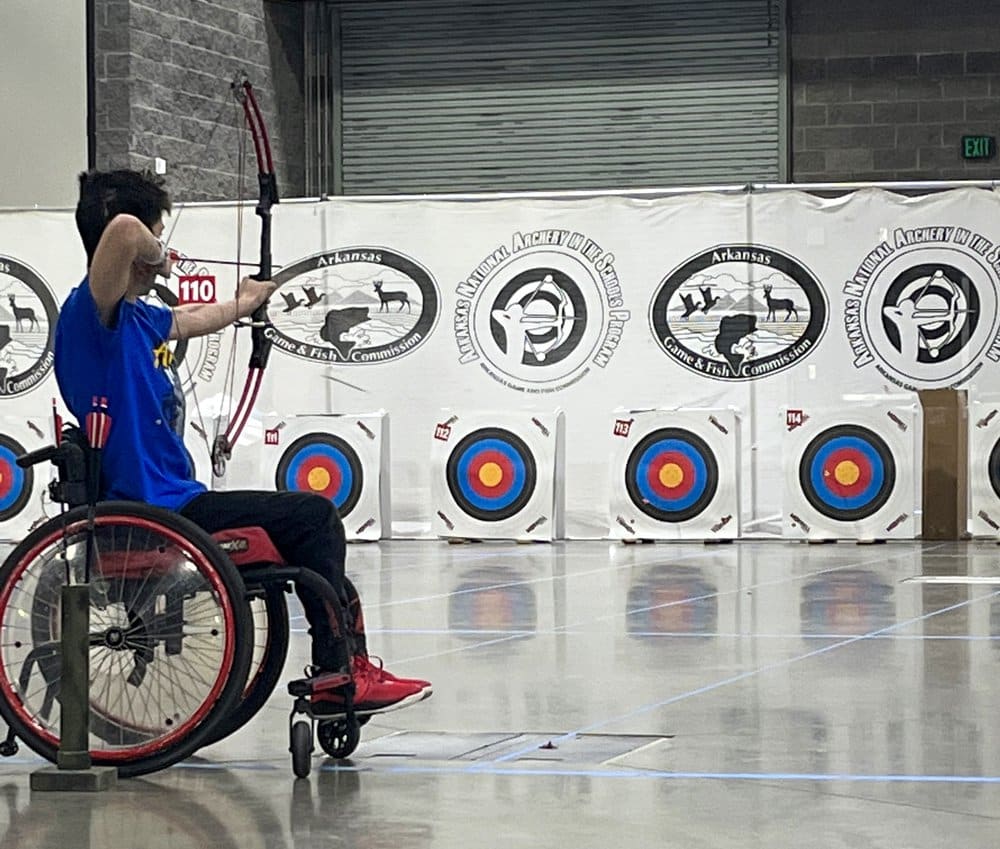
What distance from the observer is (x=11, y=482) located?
13430 millimetres

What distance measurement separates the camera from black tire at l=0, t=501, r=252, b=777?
4453 mm

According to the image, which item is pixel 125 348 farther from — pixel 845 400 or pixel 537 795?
pixel 845 400

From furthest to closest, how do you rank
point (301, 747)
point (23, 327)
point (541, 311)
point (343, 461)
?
point (23, 327) → point (541, 311) → point (343, 461) → point (301, 747)

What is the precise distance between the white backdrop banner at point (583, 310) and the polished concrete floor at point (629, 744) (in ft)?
12.9

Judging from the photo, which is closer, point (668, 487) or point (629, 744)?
point (629, 744)

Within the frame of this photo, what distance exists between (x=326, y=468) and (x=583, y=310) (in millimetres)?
1986

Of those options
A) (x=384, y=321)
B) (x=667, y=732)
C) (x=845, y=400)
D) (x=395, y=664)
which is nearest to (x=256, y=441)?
(x=384, y=321)

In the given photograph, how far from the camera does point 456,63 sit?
18438mm

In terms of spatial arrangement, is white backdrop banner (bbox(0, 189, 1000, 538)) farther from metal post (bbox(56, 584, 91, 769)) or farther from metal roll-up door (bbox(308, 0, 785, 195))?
metal post (bbox(56, 584, 91, 769))

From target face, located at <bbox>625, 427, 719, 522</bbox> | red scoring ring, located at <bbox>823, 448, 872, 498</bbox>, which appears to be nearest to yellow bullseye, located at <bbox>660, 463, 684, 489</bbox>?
target face, located at <bbox>625, 427, 719, 522</bbox>

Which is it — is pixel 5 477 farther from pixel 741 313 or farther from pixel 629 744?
pixel 629 744

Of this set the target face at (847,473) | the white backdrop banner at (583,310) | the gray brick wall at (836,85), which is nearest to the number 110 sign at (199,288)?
the white backdrop banner at (583,310)

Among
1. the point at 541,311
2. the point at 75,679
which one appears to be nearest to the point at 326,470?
the point at 541,311

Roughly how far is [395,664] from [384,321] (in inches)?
267
